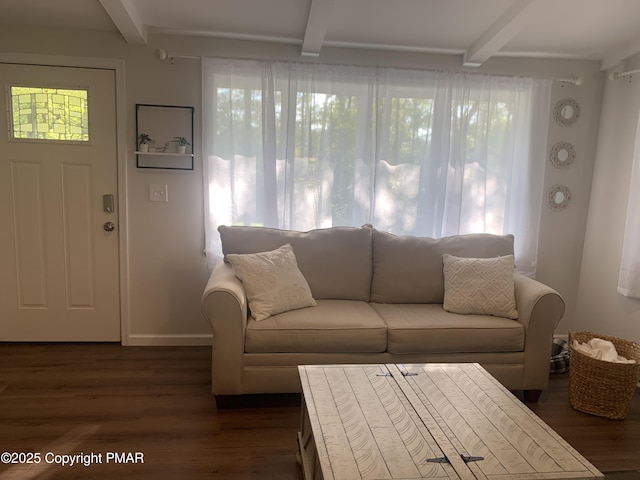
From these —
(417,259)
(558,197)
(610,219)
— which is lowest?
(417,259)

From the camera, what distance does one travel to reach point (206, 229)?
3.11 metres

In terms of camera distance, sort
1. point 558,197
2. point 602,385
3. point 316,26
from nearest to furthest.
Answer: point 602,385 → point 316,26 → point 558,197

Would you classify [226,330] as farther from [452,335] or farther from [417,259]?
[417,259]

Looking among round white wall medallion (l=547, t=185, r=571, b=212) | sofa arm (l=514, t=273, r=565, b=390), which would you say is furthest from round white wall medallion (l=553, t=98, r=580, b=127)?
sofa arm (l=514, t=273, r=565, b=390)

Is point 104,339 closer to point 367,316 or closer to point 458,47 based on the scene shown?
point 367,316

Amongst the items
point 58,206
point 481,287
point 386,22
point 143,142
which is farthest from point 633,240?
point 58,206

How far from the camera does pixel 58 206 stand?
3.05 metres

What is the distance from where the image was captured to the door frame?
2910 mm

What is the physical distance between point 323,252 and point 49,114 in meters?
2.08

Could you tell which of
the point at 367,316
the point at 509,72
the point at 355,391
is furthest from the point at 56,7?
the point at 509,72

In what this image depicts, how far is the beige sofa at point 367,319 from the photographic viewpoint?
2.30 meters

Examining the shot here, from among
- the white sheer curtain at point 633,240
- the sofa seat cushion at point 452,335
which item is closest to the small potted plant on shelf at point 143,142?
the sofa seat cushion at point 452,335

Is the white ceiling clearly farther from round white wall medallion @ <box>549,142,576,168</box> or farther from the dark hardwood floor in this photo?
the dark hardwood floor

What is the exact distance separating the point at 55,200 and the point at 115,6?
1388mm
